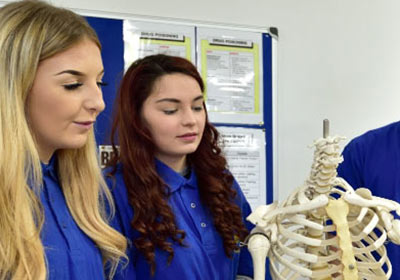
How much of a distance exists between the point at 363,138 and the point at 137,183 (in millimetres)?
640

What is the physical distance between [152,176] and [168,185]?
4 cm

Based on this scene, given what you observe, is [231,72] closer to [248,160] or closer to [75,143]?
[248,160]

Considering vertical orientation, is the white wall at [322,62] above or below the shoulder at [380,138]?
above

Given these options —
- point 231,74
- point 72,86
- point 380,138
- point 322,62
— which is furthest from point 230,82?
point 72,86

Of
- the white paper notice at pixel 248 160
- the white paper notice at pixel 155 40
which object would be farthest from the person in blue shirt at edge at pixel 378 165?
the white paper notice at pixel 155 40

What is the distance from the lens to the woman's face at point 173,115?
39.0 inches

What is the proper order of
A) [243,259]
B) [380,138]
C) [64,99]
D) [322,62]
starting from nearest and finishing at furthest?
[64,99] < [243,259] < [380,138] < [322,62]

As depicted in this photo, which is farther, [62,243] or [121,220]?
[121,220]

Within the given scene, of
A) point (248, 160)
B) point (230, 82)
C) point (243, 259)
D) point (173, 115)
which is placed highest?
point (230, 82)

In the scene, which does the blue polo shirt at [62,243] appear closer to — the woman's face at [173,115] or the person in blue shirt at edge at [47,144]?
the person in blue shirt at edge at [47,144]

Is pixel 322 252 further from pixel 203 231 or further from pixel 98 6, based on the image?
pixel 98 6

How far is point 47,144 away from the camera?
0.77 meters

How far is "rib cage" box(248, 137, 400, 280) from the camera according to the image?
0.96 meters

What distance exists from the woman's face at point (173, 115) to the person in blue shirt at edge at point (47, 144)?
210 mm
